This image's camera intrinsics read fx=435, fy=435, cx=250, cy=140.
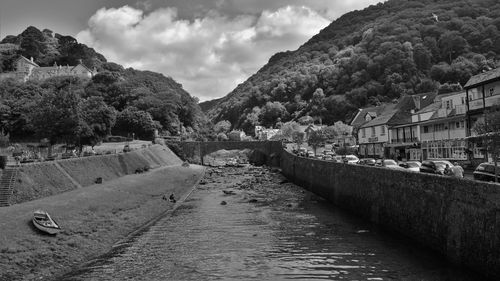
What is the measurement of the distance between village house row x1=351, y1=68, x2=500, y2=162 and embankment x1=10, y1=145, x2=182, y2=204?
41.8 metres

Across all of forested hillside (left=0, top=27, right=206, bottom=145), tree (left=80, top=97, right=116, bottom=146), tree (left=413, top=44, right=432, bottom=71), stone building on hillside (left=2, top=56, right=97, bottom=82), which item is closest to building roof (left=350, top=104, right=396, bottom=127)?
tree (left=80, top=97, right=116, bottom=146)

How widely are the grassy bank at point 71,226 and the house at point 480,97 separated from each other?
3598cm

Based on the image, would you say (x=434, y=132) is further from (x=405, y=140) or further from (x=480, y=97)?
(x=480, y=97)

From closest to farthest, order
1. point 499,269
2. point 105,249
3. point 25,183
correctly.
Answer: point 499,269, point 105,249, point 25,183

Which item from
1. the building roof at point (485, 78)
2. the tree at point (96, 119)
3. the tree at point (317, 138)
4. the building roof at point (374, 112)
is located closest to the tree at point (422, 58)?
the building roof at point (374, 112)

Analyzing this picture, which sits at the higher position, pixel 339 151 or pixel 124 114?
pixel 124 114

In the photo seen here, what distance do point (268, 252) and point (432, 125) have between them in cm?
4978

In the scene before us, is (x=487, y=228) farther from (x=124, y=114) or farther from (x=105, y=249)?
(x=124, y=114)

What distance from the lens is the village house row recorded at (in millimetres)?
51000

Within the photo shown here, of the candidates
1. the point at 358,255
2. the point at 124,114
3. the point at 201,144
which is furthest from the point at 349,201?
the point at 124,114

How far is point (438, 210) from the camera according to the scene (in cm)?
2105

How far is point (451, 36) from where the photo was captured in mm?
143875

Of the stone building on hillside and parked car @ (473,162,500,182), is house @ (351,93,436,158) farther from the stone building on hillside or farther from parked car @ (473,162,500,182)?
the stone building on hillside

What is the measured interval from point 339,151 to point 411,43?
7683 centimetres
